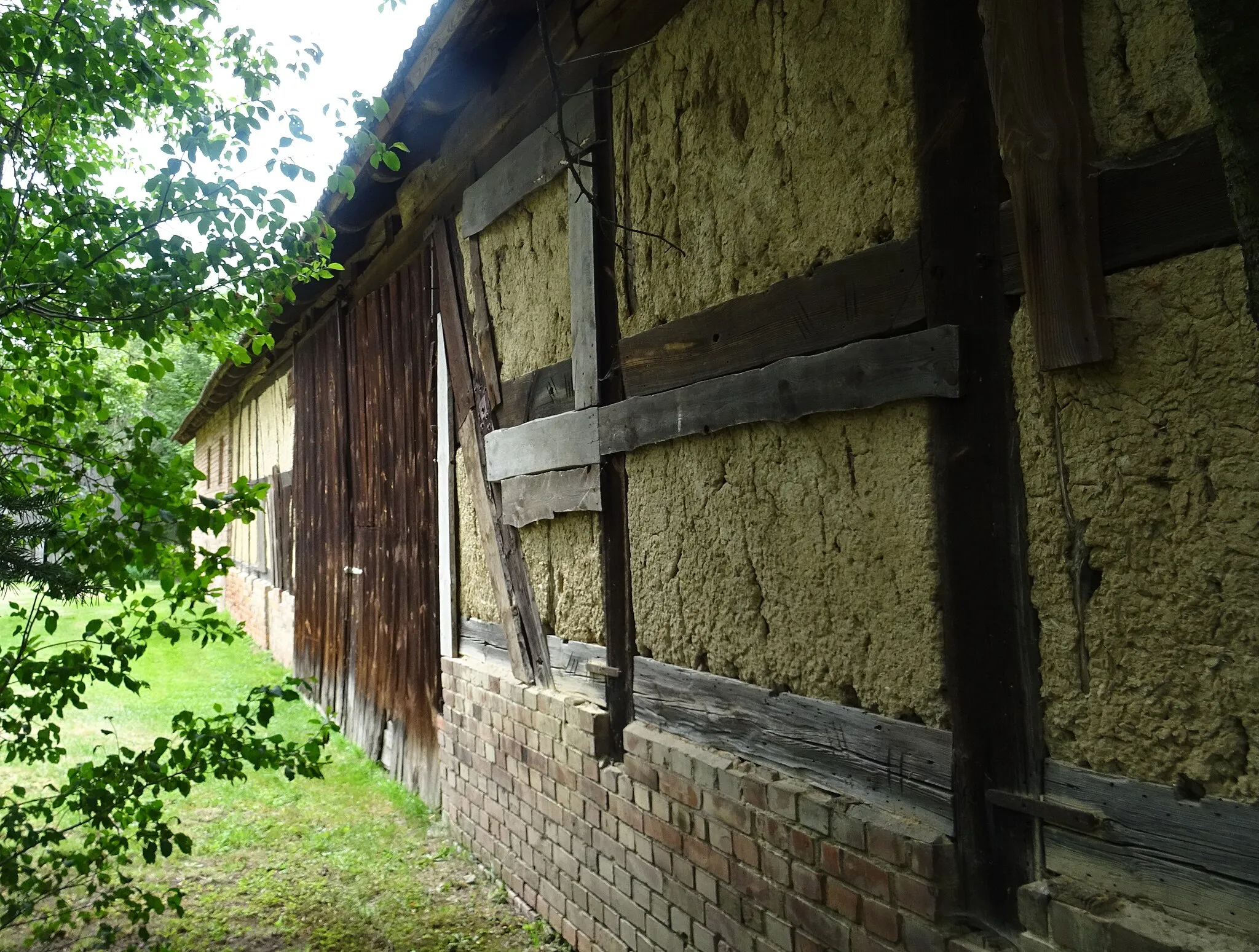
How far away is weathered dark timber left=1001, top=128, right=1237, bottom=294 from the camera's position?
1646 mm

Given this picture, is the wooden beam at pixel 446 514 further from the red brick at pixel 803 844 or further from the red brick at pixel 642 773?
the red brick at pixel 803 844

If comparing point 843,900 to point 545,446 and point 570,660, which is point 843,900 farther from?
point 545,446

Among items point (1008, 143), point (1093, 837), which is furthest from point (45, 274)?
point (1093, 837)

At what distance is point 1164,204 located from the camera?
1.72 m

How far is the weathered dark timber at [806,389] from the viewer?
2182mm

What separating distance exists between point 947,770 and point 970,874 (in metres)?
0.24

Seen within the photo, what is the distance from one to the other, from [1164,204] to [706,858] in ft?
7.54

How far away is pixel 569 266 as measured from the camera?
3801 mm

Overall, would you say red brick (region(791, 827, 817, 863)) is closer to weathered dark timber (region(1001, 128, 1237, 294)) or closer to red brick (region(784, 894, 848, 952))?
red brick (region(784, 894, 848, 952))

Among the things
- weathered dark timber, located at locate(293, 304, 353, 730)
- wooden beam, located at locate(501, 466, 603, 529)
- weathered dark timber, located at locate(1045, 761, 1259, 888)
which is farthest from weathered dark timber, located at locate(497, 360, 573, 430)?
weathered dark timber, located at locate(293, 304, 353, 730)

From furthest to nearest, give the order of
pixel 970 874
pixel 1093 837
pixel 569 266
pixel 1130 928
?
pixel 569 266 < pixel 970 874 < pixel 1093 837 < pixel 1130 928

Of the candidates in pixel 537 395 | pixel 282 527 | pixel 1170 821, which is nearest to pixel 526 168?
pixel 537 395

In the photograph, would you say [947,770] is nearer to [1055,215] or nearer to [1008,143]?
[1055,215]

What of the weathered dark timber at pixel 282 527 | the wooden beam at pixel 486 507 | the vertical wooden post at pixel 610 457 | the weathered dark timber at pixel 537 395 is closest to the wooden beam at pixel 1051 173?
the vertical wooden post at pixel 610 457
